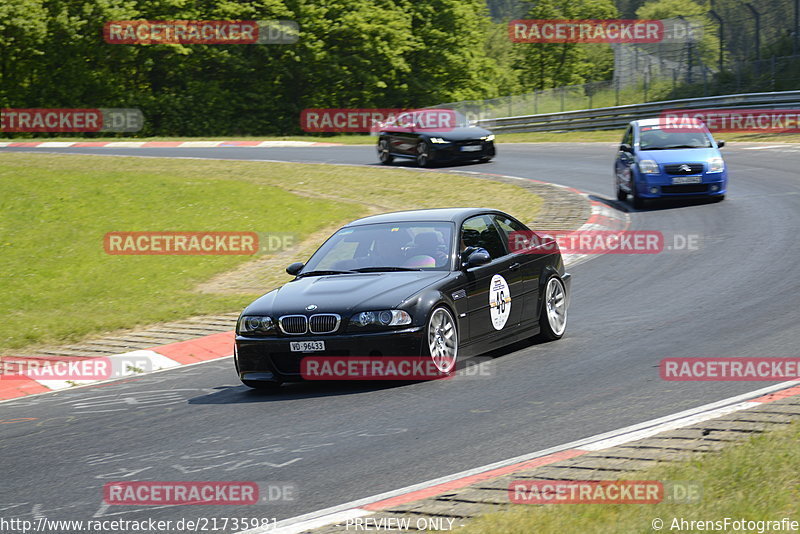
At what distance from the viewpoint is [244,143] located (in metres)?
40.2

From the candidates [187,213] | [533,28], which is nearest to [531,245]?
[187,213]

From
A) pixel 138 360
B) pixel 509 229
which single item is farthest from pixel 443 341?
pixel 138 360

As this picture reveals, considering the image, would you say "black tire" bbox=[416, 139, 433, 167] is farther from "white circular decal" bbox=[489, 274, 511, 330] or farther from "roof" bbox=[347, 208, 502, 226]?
"white circular decal" bbox=[489, 274, 511, 330]

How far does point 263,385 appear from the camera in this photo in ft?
29.8

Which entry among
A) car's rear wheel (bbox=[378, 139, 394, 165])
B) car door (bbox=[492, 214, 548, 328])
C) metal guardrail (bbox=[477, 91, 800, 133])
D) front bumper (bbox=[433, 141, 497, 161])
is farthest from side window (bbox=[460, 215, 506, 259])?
metal guardrail (bbox=[477, 91, 800, 133])

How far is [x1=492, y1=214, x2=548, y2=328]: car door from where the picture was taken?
9.98 meters

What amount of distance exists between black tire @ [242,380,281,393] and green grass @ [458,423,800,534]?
13.8ft

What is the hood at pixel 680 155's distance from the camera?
19.9 metres

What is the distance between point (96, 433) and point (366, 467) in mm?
2511

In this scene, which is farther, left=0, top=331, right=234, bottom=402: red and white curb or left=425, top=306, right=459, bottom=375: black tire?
left=0, top=331, right=234, bottom=402: red and white curb

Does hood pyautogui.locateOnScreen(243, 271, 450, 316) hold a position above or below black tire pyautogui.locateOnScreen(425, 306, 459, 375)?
above

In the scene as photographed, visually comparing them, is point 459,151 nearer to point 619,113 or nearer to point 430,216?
point 619,113

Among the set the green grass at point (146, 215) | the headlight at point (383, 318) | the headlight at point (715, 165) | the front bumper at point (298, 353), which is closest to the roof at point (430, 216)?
the headlight at point (383, 318)

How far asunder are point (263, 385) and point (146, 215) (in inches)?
436
